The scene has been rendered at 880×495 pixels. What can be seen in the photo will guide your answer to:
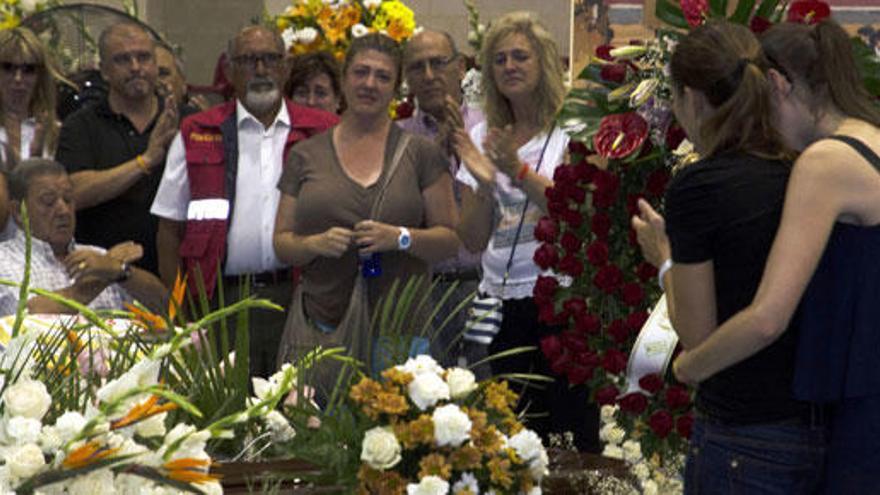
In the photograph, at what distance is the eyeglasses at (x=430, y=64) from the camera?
6012 millimetres

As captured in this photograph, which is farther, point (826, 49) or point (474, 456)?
point (826, 49)

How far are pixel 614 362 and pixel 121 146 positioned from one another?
2356mm

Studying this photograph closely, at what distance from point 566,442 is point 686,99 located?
1872 mm

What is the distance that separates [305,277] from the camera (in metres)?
5.39

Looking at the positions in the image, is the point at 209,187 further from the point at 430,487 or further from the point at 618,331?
the point at 430,487

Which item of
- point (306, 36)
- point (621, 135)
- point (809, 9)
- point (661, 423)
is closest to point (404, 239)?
point (621, 135)

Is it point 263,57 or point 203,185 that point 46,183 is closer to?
point 203,185

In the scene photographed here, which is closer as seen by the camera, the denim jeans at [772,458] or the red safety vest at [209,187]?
the denim jeans at [772,458]

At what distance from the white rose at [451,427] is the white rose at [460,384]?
9 cm

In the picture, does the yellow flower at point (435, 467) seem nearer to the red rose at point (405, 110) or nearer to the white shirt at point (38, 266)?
the white shirt at point (38, 266)

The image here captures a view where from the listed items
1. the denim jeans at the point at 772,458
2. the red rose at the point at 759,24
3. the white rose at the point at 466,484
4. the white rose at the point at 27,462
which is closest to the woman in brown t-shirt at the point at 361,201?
the red rose at the point at 759,24

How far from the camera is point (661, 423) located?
161 inches

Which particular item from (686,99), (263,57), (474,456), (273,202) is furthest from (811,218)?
(263,57)

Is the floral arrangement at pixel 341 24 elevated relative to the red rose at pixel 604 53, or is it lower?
lower
